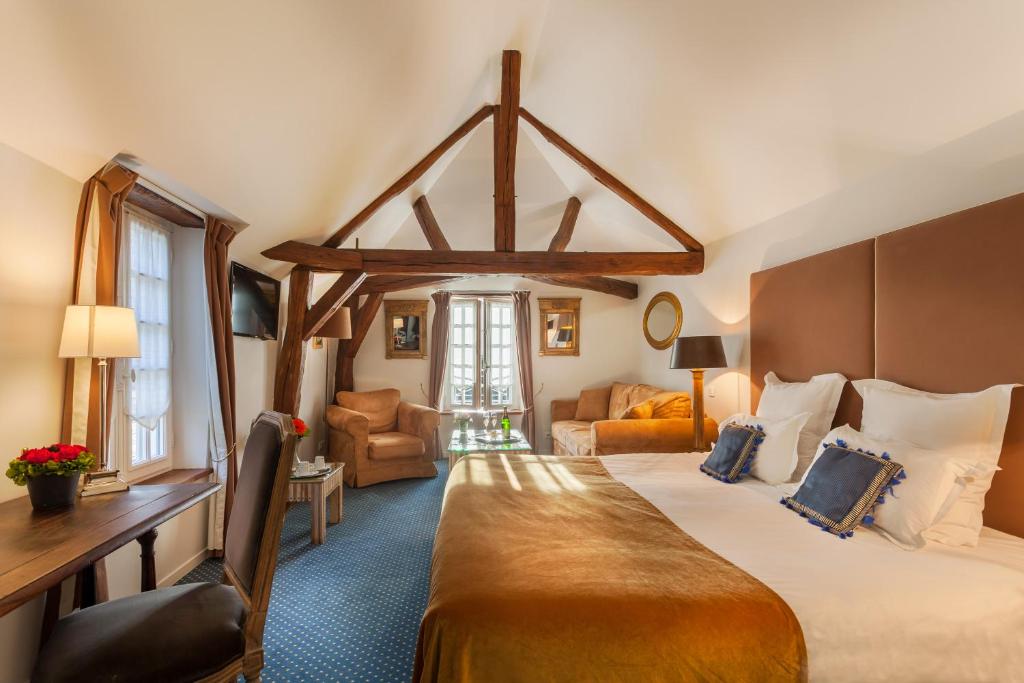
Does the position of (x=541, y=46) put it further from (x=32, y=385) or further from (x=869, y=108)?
(x=32, y=385)

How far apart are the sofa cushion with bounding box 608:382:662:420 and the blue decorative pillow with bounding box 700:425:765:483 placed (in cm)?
227

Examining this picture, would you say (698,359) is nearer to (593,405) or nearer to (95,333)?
(593,405)

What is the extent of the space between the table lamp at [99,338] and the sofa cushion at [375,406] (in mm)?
3619

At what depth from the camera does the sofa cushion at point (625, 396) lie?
537 centimetres

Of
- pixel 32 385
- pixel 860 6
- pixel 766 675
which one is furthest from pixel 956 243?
pixel 32 385

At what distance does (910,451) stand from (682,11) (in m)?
2.29

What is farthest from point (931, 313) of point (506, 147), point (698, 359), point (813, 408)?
point (506, 147)

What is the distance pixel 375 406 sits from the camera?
563 cm

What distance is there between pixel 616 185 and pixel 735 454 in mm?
2496

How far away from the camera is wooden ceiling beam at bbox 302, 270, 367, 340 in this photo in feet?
13.5

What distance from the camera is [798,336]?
3160mm

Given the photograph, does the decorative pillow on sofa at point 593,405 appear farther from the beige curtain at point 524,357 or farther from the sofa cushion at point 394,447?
the sofa cushion at point 394,447

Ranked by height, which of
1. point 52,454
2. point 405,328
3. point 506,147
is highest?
point 506,147

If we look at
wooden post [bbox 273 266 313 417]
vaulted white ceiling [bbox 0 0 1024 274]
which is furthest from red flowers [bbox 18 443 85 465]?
wooden post [bbox 273 266 313 417]
